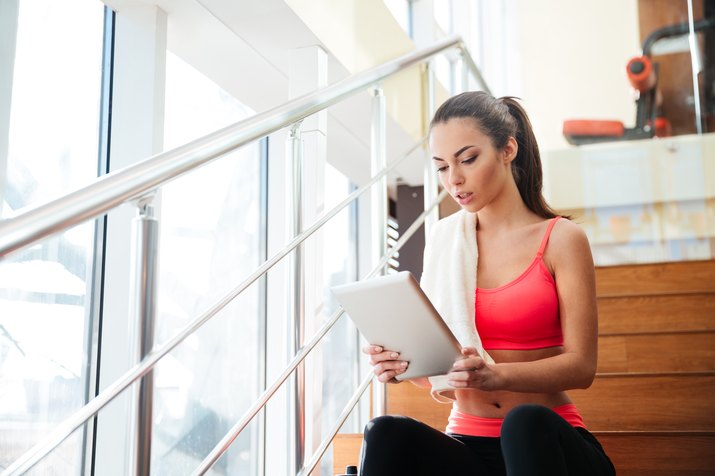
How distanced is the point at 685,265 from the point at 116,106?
1649 mm

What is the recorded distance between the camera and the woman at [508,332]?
1.01 metres

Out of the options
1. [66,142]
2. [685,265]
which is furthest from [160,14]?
[685,265]

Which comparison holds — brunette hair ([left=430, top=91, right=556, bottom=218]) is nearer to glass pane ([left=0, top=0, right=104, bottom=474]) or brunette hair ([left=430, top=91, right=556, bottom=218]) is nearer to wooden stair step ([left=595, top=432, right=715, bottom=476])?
wooden stair step ([left=595, top=432, right=715, bottom=476])

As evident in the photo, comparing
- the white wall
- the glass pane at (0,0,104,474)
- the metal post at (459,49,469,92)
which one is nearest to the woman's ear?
the glass pane at (0,0,104,474)

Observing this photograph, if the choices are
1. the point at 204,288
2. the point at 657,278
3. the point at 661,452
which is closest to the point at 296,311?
the point at 661,452

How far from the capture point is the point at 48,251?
1.65m

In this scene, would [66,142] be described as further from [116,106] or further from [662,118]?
[662,118]

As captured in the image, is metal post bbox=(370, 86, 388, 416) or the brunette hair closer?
the brunette hair

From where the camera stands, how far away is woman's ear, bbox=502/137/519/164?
137 centimetres

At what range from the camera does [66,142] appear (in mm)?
1746

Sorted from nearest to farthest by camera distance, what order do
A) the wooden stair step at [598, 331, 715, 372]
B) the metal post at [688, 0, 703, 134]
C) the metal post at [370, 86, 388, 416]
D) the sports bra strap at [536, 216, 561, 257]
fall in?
the sports bra strap at [536, 216, 561, 257], the metal post at [370, 86, 388, 416], the wooden stair step at [598, 331, 715, 372], the metal post at [688, 0, 703, 134]

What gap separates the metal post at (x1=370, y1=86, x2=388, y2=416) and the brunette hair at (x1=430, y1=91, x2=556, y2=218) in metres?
0.40

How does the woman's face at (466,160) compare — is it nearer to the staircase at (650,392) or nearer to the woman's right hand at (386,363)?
the woman's right hand at (386,363)

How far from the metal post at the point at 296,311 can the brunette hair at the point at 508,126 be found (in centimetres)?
24
